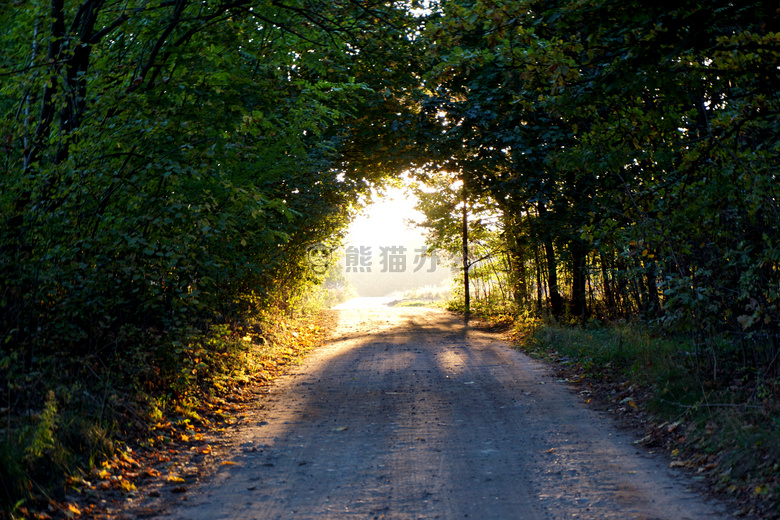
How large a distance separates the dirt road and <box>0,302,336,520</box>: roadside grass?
72 centimetres

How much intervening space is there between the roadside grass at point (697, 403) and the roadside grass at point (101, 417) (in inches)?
195

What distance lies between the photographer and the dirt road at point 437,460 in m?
4.47

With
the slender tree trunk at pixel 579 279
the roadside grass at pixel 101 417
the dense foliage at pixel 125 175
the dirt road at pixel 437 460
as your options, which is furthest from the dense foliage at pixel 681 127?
the roadside grass at pixel 101 417

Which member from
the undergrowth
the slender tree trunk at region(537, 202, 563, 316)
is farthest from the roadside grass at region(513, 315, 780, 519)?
the slender tree trunk at region(537, 202, 563, 316)

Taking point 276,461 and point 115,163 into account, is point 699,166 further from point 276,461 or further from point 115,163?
point 115,163

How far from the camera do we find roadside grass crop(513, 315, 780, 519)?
4691 millimetres

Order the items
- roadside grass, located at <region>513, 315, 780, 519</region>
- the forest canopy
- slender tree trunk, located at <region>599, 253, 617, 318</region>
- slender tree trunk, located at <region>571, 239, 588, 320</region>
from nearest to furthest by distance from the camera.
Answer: roadside grass, located at <region>513, 315, 780, 519</region> → the forest canopy → slender tree trunk, located at <region>599, 253, 617, 318</region> → slender tree trunk, located at <region>571, 239, 588, 320</region>

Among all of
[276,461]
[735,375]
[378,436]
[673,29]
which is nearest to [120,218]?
[276,461]

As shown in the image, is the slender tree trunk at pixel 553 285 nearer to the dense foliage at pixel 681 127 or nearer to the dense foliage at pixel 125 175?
the dense foliage at pixel 681 127

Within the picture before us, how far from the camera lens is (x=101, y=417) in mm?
5719

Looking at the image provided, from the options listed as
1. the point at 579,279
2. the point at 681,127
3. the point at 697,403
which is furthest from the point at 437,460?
the point at 579,279

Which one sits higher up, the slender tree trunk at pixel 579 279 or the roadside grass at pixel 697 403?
the slender tree trunk at pixel 579 279

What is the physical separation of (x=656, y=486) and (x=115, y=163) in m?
6.32

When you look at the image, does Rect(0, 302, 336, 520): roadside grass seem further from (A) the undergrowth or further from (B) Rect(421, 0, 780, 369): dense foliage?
(B) Rect(421, 0, 780, 369): dense foliage
